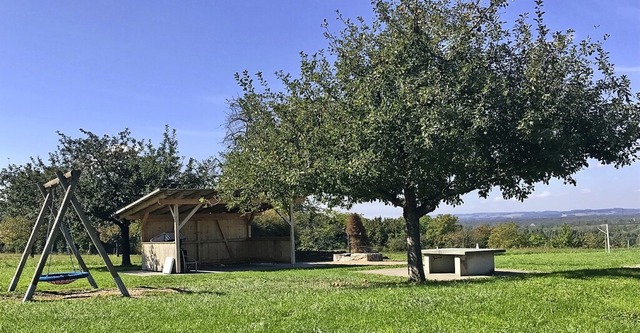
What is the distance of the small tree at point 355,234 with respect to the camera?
28923 mm

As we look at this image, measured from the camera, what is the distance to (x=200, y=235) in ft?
80.0

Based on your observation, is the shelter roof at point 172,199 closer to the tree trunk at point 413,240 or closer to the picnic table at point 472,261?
the picnic table at point 472,261

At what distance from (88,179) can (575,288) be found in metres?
20.0

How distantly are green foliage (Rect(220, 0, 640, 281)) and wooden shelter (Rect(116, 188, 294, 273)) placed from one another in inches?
352

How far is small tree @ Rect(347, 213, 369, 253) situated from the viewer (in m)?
28.9

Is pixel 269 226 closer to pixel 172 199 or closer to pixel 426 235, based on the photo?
pixel 172 199

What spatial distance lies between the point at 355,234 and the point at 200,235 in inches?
317

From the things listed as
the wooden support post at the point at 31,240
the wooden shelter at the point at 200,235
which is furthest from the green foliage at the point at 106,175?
the wooden support post at the point at 31,240

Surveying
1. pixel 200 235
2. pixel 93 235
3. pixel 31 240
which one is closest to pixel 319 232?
pixel 200 235

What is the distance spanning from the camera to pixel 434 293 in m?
9.42

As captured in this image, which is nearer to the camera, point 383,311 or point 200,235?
point 383,311

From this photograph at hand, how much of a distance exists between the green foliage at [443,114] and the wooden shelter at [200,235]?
8949 mm

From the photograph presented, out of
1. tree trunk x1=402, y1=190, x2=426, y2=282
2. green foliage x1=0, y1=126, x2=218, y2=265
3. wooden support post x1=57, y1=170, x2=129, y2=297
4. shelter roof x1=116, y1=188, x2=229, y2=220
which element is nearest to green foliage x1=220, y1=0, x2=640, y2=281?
tree trunk x1=402, y1=190, x2=426, y2=282

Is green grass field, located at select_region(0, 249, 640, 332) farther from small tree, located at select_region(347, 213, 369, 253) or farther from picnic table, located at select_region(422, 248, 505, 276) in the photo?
small tree, located at select_region(347, 213, 369, 253)
